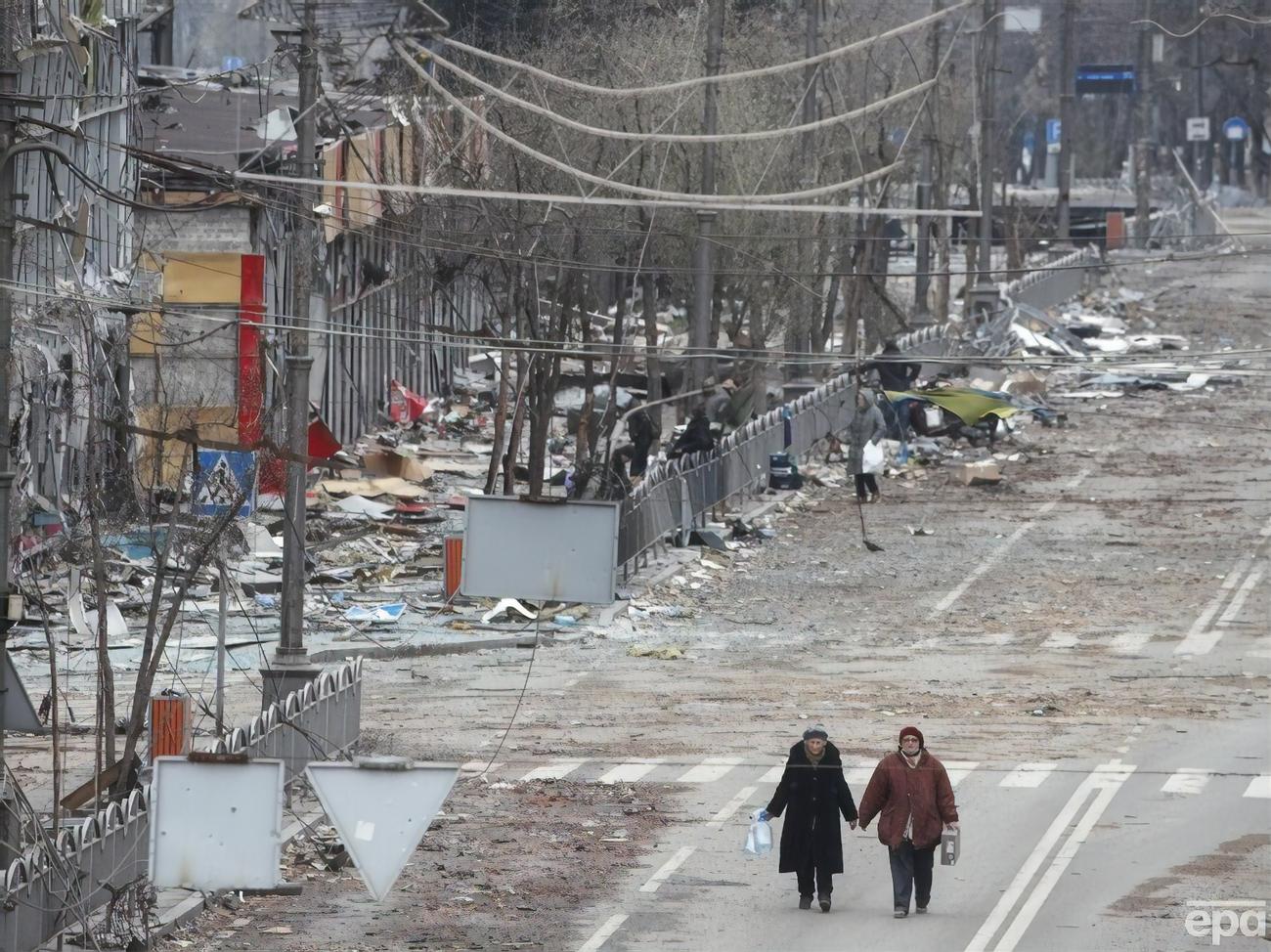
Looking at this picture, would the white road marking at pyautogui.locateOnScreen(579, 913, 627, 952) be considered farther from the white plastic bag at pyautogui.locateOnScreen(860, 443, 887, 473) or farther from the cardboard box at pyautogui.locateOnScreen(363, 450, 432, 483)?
the cardboard box at pyautogui.locateOnScreen(363, 450, 432, 483)

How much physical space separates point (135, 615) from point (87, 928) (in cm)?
1298

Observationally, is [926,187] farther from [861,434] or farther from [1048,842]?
[1048,842]

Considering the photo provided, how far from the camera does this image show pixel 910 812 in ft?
46.6

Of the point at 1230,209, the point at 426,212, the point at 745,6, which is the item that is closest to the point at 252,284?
the point at 426,212

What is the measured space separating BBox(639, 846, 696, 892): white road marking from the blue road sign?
271 ft

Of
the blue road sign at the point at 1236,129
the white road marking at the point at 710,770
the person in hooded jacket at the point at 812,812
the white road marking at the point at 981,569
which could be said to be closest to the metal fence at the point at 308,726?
the white road marking at the point at 710,770

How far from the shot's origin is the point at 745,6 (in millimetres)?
52156

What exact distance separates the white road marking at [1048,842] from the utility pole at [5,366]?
6.13 metres

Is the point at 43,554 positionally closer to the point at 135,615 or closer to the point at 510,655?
the point at 135,615

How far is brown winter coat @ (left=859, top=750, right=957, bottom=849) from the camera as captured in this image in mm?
14141

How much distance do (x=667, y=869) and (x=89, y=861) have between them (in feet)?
14.3

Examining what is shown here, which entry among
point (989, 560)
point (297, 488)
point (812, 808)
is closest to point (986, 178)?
point (989, 560)

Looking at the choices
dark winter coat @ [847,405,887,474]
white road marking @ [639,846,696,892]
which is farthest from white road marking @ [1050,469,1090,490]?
white road marking @ [639,846,696,892]

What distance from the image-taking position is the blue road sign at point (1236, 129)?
306 feet
